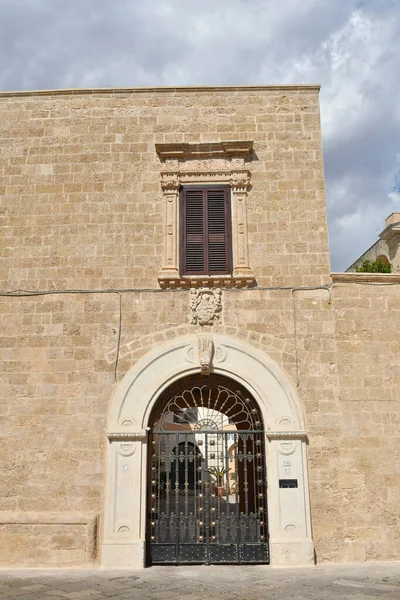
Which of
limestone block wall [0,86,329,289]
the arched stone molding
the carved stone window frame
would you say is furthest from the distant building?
the arched stone molding

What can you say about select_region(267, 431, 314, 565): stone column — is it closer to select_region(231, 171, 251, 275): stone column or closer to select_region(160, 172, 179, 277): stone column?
select_region(231, 171, 251, 275): stone column

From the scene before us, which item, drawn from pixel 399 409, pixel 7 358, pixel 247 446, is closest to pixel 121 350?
pixel 7 358

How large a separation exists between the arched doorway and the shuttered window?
1.75 metres

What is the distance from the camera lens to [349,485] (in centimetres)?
788

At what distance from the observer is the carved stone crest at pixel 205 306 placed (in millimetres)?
8523

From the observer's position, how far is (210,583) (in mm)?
6723

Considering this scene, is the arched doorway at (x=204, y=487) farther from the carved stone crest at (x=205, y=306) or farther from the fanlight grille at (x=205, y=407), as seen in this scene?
the carved stone crest at (x=205, y=306)

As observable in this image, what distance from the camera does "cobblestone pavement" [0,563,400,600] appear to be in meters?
6.07

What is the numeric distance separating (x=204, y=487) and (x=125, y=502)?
1184 mm

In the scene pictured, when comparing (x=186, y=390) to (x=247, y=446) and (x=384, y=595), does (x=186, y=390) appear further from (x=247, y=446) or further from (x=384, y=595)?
(x=384, y=595)

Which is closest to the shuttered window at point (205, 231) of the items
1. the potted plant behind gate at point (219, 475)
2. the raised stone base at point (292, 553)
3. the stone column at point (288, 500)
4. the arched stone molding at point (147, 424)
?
the arched stone molding at point (147, 424)

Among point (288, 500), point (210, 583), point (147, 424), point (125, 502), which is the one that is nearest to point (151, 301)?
point (147, 424)

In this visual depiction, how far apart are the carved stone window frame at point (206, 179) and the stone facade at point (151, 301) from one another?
0.11 ft

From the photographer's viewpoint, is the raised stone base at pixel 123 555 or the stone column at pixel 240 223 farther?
the stone column at pixel 240 223
